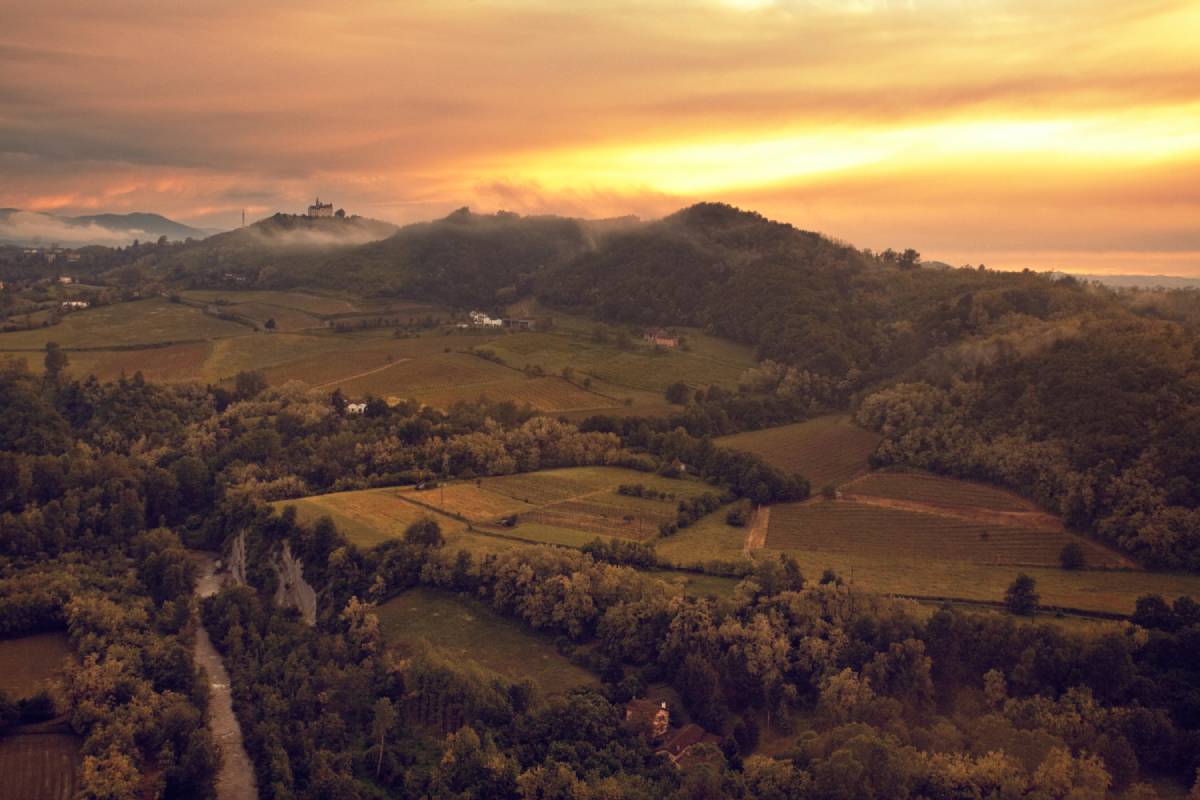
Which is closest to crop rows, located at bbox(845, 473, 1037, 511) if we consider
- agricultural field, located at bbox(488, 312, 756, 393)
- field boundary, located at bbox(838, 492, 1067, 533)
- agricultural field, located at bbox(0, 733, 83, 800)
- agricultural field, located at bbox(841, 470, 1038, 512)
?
agricultural field, located at bbox(841, 470, 1038, 512)

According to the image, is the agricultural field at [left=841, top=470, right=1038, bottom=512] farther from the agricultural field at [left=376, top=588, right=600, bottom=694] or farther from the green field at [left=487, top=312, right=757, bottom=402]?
the green field at [left=487, top=312, right=757, bottom=402]

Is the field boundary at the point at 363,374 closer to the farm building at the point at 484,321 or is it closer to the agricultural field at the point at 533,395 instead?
the agricultural field at the point at 533,395

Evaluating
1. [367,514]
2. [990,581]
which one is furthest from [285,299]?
[990,581]

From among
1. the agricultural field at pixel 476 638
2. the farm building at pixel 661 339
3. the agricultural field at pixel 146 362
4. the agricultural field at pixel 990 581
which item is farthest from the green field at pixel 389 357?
the agricultural field at pixel 990 581

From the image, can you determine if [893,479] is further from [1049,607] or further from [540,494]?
[540,494]

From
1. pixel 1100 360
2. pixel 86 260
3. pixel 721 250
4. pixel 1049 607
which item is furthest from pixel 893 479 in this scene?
pixel 86 260

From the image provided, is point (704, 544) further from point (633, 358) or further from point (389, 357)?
point (389, 357)
